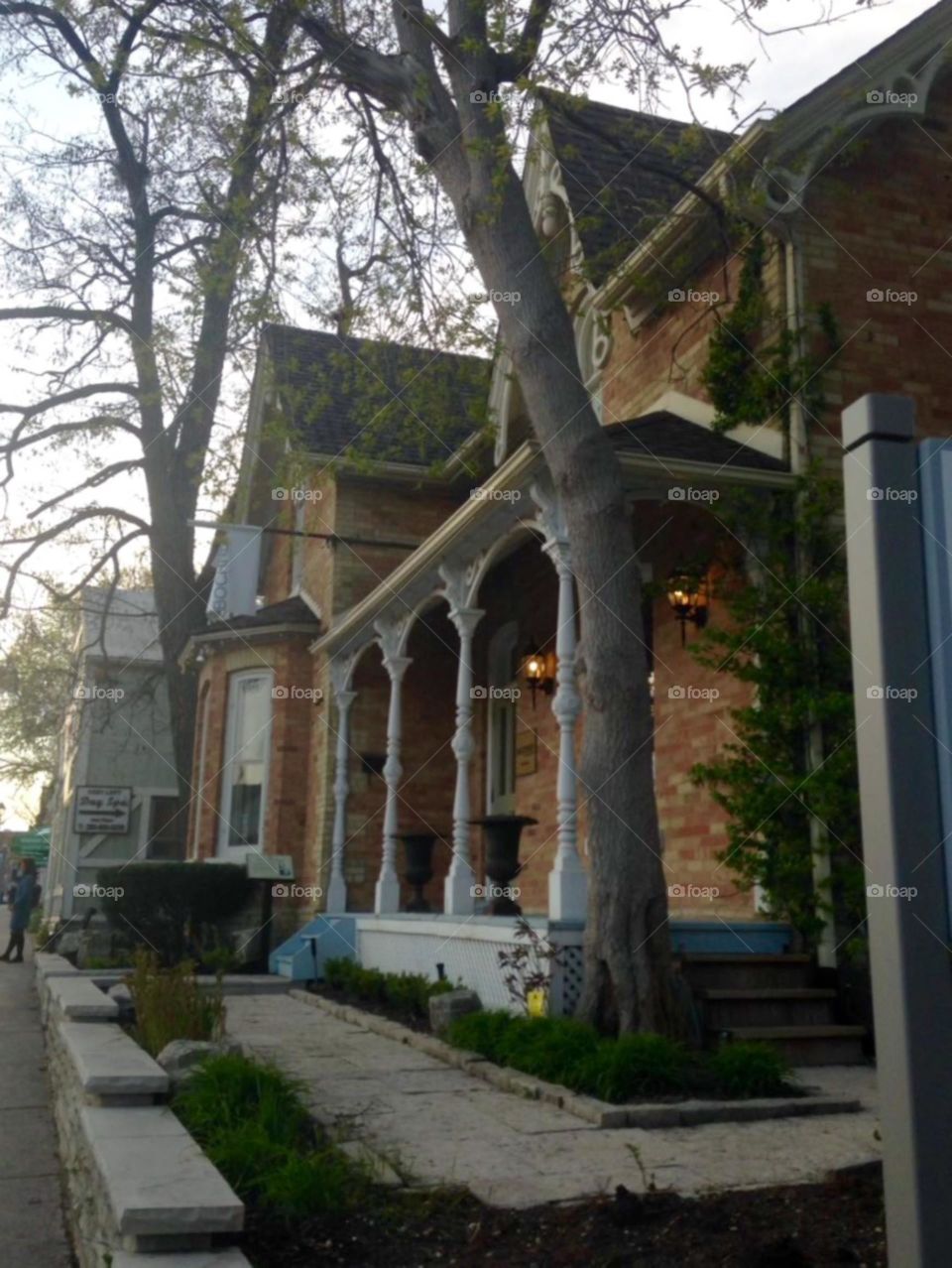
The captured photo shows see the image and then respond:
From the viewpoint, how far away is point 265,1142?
435 cm

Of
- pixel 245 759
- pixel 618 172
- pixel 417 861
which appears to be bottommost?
pixel 417 861

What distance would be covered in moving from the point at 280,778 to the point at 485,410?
20.6ft

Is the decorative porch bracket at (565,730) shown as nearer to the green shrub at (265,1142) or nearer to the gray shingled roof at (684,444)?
the gray shingled roof at (684,444)

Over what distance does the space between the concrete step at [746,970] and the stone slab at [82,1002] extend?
3.49m

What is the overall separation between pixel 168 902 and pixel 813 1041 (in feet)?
29.6

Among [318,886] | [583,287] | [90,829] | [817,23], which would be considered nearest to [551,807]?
[318,886]

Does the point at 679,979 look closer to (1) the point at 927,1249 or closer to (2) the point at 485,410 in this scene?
(1) the point at 927,1249

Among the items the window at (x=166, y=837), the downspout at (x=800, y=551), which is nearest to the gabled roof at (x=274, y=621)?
the downspout at (x=800, y=551)

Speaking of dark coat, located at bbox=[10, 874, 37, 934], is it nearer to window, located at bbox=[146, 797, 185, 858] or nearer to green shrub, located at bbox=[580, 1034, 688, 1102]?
window, located at bbox=[146, 797, 185, 858]

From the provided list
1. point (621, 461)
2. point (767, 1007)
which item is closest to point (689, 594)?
point (621, 461)

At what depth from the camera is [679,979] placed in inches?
265

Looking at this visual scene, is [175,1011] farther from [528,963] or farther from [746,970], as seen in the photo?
[746,970]

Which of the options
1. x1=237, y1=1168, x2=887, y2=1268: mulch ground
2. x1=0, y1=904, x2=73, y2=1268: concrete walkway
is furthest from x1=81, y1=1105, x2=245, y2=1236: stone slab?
x1=0, y1=904, x2=73, y2=1268: concrete walkway

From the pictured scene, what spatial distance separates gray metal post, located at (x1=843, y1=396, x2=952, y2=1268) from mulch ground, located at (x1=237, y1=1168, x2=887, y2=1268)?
3.83 feet
